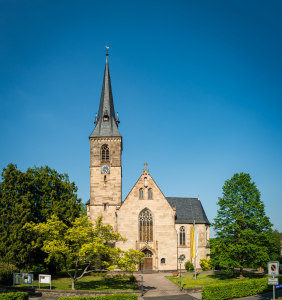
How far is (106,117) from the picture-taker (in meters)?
54.7

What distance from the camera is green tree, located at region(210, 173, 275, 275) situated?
113ft

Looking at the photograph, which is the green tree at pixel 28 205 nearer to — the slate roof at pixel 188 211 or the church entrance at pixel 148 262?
the church entrance at pixel 148 262

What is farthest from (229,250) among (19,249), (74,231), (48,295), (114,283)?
(19,249)

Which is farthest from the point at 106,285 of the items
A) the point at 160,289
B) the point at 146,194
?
the point at 146,194

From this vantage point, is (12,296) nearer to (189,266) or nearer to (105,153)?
(189,266)

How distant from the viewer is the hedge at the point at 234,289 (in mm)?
27016

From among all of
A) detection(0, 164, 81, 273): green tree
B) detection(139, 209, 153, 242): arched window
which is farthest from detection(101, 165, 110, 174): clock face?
detection(139, 209, 153, 242): arched window

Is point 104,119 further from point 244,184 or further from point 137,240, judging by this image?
point 244,184

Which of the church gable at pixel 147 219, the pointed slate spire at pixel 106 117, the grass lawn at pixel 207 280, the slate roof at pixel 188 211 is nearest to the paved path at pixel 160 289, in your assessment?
the grass lawn at pixel 207 280

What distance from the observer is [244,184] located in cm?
3831

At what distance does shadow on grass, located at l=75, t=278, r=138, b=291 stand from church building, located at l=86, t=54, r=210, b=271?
9844 millimetres

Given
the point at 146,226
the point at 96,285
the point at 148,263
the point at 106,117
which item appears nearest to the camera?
the point at 96,285

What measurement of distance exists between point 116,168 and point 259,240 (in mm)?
25433

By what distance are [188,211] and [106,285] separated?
2357 cm
